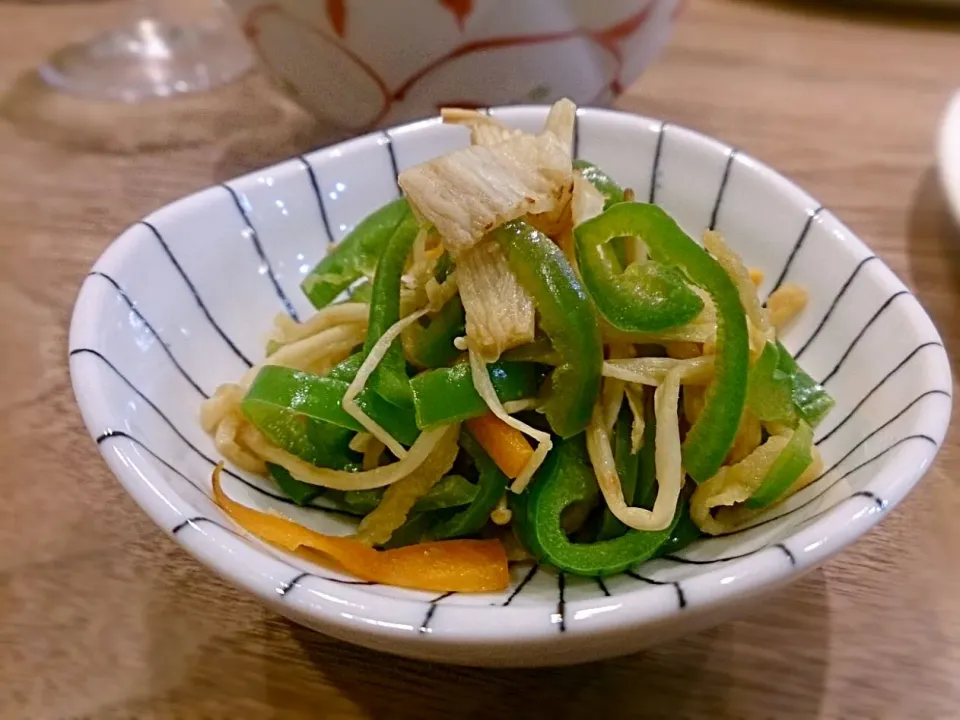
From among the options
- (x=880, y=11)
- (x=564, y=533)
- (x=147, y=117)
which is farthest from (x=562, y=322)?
(x=880, y=11)

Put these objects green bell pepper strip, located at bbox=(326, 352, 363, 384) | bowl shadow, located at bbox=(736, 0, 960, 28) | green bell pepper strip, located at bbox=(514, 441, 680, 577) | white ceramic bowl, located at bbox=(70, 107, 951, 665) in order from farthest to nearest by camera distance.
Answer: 1. bowl shadow, located at bbox=(736, 0, 960, 28)
2. green bell pepper strip, located at bbox=(326, 352, 363, 384)
3. green bell pepper strip, located at bbox=(514, 441, 680, 577)
4. white ceramic bowl, located at bbox=(70, 107, 951, 665)

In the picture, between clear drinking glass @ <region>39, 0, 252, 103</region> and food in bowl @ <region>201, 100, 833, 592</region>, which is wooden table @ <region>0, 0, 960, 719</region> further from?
clear drinking glass @ <region>39, 0, 252, 103</region>

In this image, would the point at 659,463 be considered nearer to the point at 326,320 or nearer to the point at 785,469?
the point at 785,469

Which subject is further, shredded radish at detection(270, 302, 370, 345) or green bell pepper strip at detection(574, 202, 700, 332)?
shredded radish at detection(270, 302, 370, 345)

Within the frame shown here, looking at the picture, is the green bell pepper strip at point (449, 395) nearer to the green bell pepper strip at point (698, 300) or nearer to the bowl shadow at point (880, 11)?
the green bell pepper strip at point (698, 300)

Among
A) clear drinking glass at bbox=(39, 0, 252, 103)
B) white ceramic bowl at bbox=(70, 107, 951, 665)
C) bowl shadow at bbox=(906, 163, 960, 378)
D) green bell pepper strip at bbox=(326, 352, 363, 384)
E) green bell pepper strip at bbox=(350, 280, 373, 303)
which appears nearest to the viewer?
white ceramic bowl at bbox=(70, 107, 951, 665)

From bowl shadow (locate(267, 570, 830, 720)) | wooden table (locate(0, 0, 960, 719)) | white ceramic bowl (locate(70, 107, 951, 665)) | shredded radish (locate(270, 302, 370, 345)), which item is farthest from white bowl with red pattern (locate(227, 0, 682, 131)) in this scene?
bowl shadow (locate(267, 570, 830, 720))

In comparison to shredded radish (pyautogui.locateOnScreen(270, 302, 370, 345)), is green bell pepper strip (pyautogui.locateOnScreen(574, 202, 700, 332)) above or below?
above
